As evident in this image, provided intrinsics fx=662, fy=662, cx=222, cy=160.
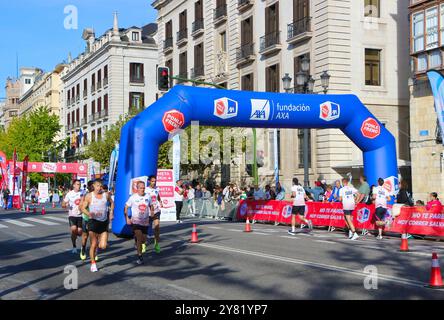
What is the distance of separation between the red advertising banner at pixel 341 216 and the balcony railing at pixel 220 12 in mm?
20235

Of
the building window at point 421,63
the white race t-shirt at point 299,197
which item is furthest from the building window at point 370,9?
the white race t-shirt at point 299,197

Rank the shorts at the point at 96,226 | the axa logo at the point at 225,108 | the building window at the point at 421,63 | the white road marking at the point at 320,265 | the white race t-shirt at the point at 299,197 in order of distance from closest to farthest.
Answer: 1. the white road marking at the point at 320,265
2. the shorts at the point at 96,226
3. the axa logo at the point at 225,108
4. the white race t-shirt at the point at 299,197
5. the building window at the point at 421,63

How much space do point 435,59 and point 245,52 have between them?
15.8m

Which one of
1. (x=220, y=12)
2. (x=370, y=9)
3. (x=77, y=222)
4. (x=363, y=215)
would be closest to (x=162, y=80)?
(x=363, y=215)

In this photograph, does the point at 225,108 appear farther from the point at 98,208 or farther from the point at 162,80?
the point at 98,208

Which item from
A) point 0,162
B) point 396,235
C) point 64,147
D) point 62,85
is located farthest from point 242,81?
point 62,85

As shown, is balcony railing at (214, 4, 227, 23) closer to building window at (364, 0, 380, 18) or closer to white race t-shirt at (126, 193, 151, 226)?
building window at (364, 0, 380, 18)

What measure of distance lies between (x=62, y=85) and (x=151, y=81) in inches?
1042

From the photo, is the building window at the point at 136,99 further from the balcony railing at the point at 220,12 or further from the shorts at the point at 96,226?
the shorts at the point at 96,226

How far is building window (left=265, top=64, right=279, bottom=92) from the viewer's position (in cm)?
3806

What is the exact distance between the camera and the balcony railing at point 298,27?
115 feet

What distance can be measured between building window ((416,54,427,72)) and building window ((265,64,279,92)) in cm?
1060

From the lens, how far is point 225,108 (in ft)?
66.8

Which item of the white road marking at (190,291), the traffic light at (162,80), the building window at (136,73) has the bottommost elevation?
the white road marking at (190,291)
